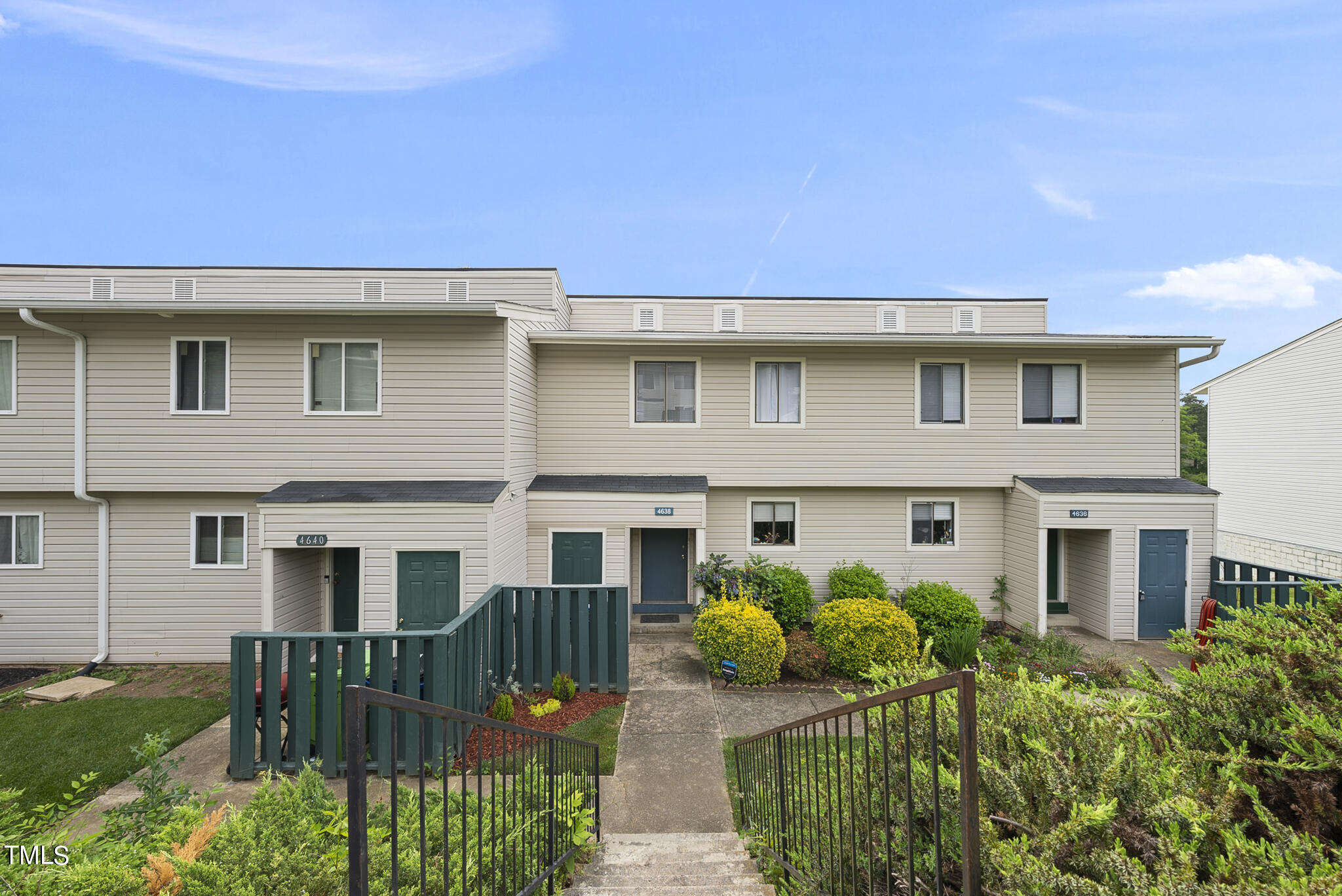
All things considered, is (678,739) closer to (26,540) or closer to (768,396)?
(768,396)

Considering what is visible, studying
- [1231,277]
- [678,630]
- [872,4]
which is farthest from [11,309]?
[1231,277]

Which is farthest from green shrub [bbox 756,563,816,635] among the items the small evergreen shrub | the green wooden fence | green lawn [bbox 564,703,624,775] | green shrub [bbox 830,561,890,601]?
the green wooden fence

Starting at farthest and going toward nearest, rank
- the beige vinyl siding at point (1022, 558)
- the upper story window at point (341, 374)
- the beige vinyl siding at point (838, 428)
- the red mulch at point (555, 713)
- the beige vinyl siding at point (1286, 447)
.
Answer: the beige vinyl siding at point (1286, 447)
the beige vinyl siding at point (838, 428)
the beige vinyl siding at point (1022, 558)
the upper story window at point (341, 374)
the red mulch at point (555, 713)

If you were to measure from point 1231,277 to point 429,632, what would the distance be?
60326 mm

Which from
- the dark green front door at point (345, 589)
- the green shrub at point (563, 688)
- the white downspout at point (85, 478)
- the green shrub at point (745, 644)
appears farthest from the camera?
the dark green front door at point (345, 589)

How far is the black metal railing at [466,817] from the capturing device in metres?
1.42

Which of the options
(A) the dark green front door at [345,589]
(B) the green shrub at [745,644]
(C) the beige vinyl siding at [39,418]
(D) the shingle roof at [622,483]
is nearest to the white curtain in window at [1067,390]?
(D) the shingle roof at [622,483]

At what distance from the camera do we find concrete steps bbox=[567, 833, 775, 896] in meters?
3.38

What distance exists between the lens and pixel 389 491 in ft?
27.1

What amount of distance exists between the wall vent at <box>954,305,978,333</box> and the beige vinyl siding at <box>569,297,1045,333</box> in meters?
0.13

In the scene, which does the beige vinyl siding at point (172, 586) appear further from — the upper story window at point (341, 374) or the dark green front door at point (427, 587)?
the dark green front door at point (427, 587)

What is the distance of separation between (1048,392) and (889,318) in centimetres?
421

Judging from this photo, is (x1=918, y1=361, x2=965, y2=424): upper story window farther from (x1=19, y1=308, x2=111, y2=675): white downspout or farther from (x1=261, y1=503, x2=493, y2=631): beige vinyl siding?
(x1=19, y1=308, x2=111, y2=675): white downspout

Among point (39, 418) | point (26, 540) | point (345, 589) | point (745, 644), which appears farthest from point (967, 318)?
point (26, 540)
